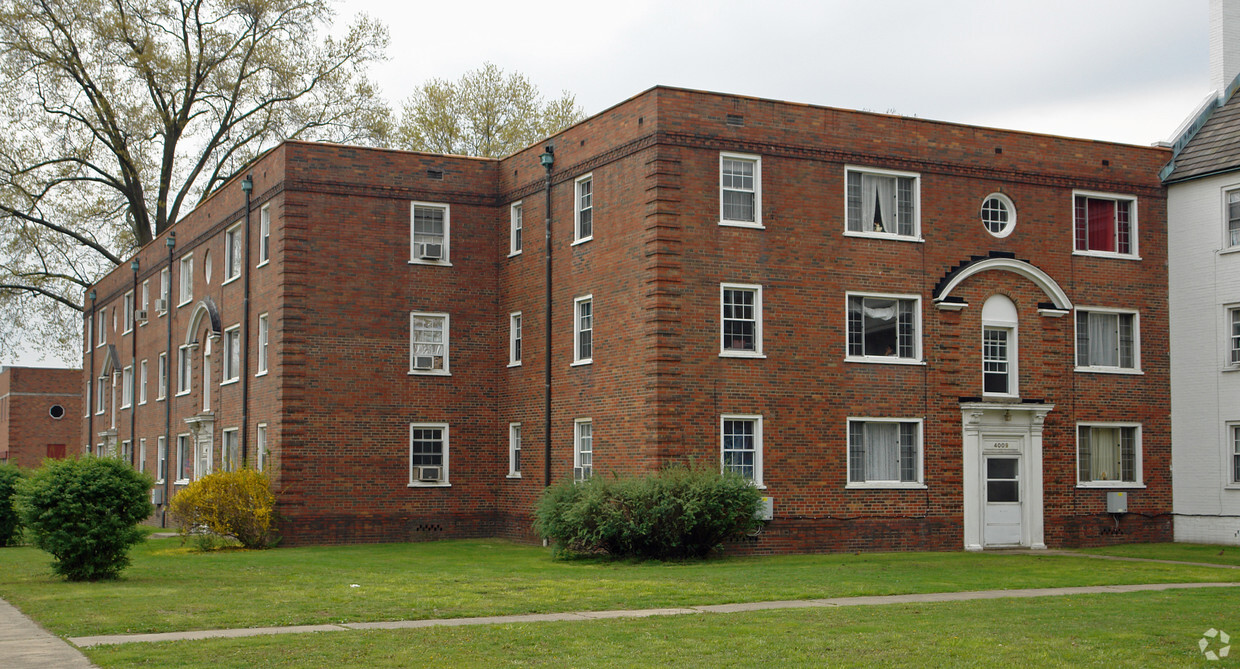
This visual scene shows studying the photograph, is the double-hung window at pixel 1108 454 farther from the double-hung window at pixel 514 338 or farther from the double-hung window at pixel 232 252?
the double-hung window at pixel 232 252

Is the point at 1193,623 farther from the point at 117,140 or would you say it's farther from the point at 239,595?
the point at 117,140

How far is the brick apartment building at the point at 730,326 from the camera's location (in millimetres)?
27406

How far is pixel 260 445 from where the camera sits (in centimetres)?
3375

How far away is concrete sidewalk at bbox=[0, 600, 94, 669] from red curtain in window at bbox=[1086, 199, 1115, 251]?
24012 millimetres

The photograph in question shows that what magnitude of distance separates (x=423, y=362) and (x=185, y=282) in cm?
1393

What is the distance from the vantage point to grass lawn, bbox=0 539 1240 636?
16406 millimetres

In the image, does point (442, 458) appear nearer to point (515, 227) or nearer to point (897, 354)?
point (515, 227)

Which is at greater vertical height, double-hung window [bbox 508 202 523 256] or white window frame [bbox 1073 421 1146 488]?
double-hung window [bbox 508 202 523 256]

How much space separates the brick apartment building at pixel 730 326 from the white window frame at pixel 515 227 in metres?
0.06

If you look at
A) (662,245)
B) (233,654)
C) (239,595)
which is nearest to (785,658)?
(233,654)

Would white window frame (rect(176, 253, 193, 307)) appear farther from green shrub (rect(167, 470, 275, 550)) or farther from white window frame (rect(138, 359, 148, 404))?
green shrub (rect(167, 470, 275, 550))

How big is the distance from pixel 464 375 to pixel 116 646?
20.1 metres

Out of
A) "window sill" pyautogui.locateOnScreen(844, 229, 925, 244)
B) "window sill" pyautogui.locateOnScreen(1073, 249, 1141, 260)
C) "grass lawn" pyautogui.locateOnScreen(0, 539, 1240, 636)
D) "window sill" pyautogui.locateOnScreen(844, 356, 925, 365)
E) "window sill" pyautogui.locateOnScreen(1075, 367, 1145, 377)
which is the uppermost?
"window sill" pyautogui.locateOnScreen(844, 229, 925, 244)

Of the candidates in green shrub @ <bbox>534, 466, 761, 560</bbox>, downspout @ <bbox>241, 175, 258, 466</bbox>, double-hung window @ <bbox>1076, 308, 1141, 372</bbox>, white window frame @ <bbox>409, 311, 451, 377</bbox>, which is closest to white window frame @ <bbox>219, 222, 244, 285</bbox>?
downspout @ <bbox>241, 175, 258, 466</bbox>
